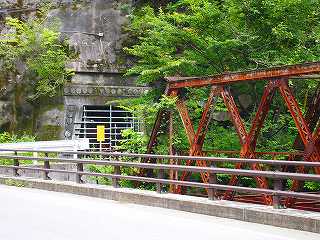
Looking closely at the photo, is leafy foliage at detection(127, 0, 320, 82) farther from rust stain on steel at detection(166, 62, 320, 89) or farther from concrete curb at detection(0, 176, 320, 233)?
concrete curb at detection(0, 176, 320, 233)

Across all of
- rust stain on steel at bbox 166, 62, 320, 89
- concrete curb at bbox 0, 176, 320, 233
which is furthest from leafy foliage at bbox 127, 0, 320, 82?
concrete curb at bbox 0, 176, 320, 233

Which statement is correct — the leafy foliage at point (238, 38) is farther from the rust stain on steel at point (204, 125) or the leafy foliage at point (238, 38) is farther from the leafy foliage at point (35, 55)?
the leafy foliage at point (35, 55)

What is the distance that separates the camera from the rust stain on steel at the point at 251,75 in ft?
35.1

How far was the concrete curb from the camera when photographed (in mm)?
8820

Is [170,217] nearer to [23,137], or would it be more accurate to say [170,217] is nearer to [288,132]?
[288,132]

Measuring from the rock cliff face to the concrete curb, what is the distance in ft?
55.9

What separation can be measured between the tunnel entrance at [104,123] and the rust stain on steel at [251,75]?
1870cm

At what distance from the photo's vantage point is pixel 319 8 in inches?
725

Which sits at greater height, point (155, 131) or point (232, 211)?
point (155, 131)

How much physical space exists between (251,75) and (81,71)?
22977 millimetres

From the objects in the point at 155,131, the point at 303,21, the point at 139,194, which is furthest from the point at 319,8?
the point at 139,194

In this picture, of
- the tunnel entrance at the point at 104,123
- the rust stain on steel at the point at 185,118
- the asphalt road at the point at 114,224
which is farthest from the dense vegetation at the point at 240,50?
the tunnel entrance at the point at 104,123

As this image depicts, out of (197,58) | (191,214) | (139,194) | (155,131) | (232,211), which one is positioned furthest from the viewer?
(197,58)

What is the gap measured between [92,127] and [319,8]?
746 inches
